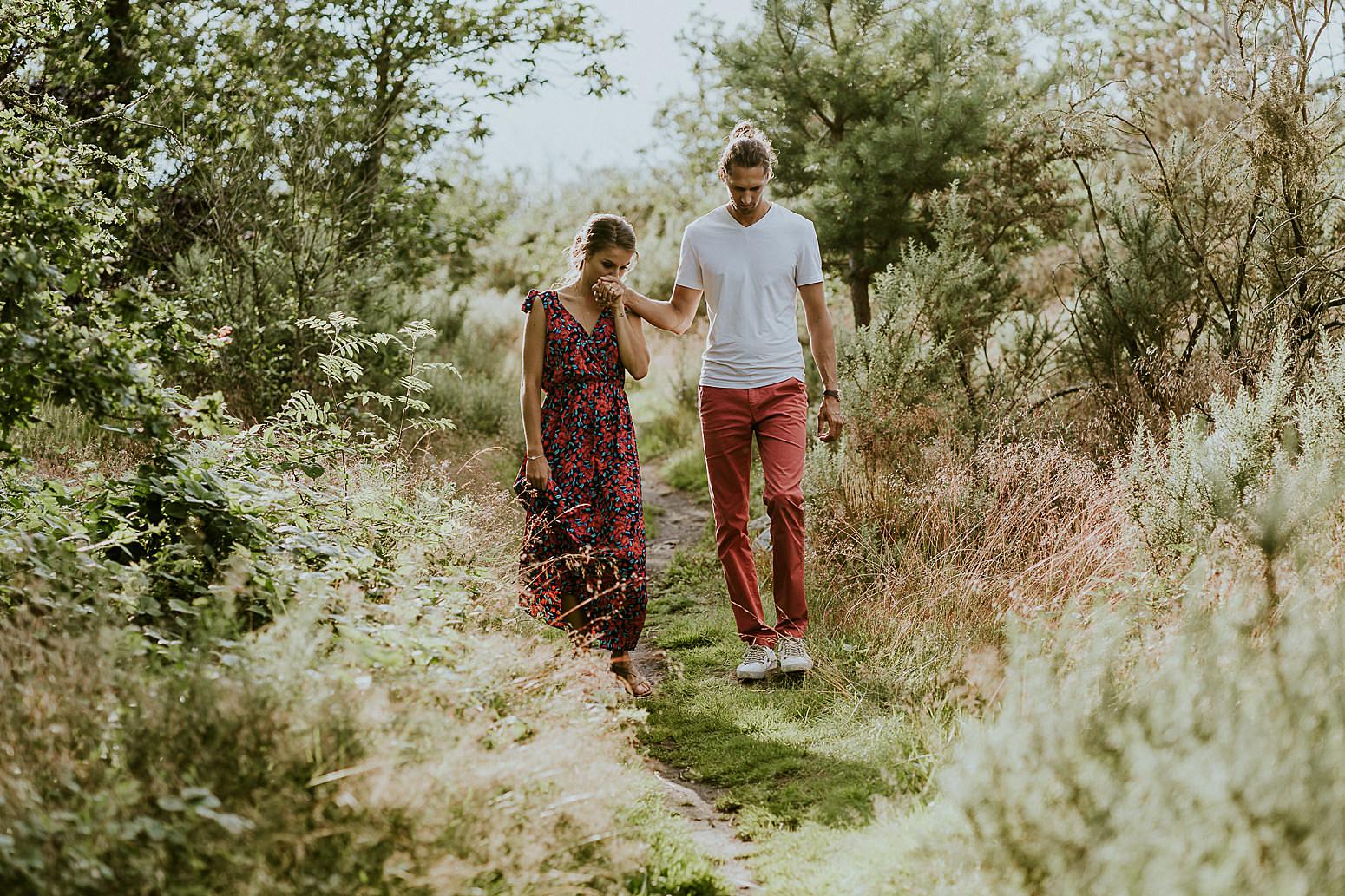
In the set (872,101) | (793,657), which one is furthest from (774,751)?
(872,101)

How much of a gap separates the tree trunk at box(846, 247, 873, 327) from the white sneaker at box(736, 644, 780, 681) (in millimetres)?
4919

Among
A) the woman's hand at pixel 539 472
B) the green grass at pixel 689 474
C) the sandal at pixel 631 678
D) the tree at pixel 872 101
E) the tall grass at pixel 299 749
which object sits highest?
the tree at pixel 872 101

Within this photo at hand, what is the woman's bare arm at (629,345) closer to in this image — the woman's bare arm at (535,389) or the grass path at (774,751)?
the woman's bare arm at (535,389)

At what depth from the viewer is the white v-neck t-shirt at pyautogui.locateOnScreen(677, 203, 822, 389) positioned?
4707mm

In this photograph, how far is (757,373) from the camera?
471 centimetres

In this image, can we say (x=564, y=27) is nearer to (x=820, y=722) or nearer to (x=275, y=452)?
(x=275, y=452)

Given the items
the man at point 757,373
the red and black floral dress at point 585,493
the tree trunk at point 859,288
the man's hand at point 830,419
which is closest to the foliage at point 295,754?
the red and black floral dress at point 585,493

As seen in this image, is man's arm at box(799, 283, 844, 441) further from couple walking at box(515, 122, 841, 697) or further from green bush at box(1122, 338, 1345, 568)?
green bush at box(1122, 338, 1345, 568)

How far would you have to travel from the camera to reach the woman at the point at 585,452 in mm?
4492

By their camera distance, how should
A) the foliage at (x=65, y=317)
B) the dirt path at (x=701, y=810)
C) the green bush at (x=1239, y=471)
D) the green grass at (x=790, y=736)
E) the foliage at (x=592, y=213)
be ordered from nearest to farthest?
the foliage at (x=65, y=317)
the dirt path at (x=701, y=810)
the green grass at (x=790, y=736)
the green bush at (x=1239, y=471)
the foliage at (x=592, y=213)

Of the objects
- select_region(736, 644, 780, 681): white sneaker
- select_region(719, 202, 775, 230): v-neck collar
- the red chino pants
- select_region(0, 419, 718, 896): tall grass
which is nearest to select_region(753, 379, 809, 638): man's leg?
the red chino pants

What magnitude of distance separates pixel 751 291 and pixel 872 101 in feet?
15.9

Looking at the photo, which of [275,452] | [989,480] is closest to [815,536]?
[989,480]

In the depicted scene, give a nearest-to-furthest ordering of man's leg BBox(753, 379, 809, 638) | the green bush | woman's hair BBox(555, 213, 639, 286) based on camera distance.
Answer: the green bush, woman's hair BBox(555, 213, 639, 286), man's leg BBox(753, 379, 809, 638)
